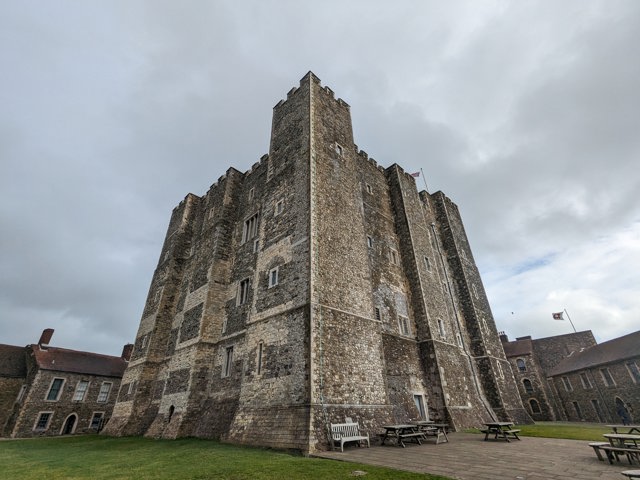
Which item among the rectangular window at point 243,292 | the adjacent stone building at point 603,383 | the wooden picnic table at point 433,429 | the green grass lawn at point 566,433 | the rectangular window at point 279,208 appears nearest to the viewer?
the wooden picnic table at point 433,429

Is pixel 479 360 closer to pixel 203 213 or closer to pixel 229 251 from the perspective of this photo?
pixel 229 251

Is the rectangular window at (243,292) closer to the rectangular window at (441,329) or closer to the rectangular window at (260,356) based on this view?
the rectangular window at (260,356)

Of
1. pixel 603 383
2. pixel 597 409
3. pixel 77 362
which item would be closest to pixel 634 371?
pixel 603 383

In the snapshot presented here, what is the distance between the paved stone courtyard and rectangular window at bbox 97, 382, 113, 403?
34621 millimetres

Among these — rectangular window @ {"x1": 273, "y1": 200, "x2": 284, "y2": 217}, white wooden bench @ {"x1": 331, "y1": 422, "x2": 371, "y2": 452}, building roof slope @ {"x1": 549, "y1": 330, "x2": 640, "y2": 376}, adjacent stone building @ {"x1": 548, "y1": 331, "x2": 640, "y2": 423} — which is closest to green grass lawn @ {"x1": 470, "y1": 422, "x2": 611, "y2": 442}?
white wooden bench @ {"x1": 331, "y1": 422, "x2": 371, "y2": 452}

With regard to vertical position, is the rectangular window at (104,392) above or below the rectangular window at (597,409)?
above

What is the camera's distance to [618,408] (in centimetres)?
2961

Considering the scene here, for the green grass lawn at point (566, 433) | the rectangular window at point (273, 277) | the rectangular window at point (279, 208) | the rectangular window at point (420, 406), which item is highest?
the rectangular window at point (279, 208)

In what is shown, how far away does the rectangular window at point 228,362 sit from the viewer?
18.5m

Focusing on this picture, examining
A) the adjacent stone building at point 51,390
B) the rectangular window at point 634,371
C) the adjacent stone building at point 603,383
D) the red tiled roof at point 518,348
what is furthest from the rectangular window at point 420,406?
the adjacent stone building at point 51,390

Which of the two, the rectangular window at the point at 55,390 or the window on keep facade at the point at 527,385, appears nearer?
the rectangular window at the point at 55,390

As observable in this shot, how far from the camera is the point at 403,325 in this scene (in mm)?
20500

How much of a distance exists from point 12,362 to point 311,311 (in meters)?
38.0

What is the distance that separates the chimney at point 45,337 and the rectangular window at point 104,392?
757 centimetres
